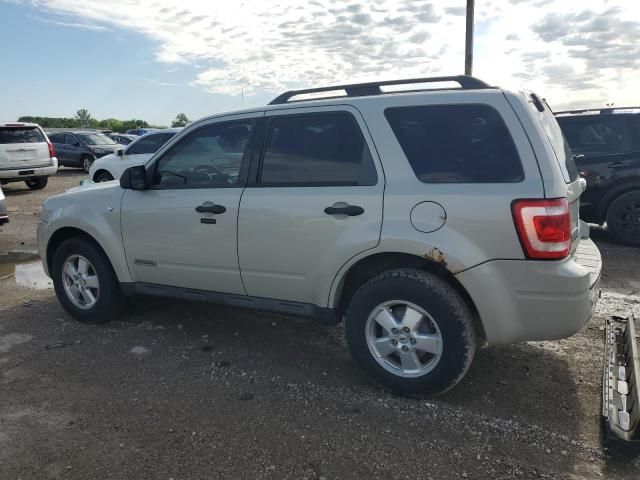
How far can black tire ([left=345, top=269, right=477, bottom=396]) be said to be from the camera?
3.18 metres

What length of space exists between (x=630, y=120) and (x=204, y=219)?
6.36 m

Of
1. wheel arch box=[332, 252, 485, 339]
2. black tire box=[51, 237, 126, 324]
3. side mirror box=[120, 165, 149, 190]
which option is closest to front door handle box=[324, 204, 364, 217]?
wheel arch box=[332, 252, 485, 339]

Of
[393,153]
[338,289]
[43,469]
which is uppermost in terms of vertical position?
[393,153]

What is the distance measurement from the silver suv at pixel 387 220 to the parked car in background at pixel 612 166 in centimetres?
419

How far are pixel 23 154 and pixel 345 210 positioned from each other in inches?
528

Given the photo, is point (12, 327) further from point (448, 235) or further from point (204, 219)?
point (448, 235)

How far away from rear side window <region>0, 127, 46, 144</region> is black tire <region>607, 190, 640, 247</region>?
541 inches

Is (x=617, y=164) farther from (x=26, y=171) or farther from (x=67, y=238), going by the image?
(x=26, y=171)

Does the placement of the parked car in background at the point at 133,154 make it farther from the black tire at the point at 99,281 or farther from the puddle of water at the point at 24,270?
the black tire at the point at 99,281

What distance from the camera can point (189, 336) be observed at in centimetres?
458

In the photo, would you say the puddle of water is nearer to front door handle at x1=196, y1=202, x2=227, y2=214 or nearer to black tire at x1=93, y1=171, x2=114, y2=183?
front door handle at x1=196, y1=202, x2=227, y2=214

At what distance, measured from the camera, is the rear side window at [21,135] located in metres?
13.8

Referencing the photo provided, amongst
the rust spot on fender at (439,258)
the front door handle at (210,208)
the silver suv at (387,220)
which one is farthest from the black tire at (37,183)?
the rust spot on fender at (439,258)

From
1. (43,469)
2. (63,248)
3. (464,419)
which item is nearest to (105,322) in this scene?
(63,248)
